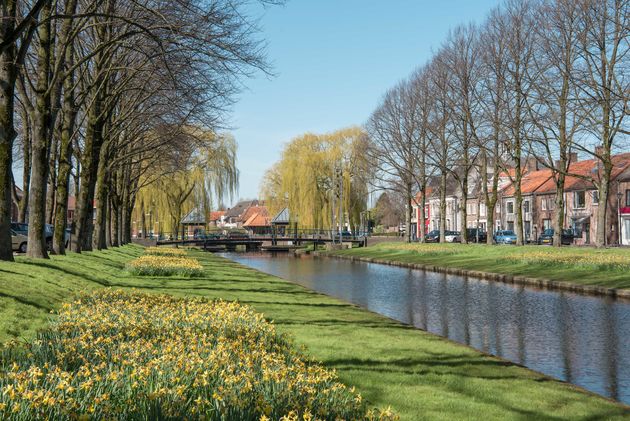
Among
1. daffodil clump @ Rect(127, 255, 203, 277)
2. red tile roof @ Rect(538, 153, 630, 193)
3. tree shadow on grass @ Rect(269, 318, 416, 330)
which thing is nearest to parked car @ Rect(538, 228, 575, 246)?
red tile roof @ Rect(538, 153, 630, 193)

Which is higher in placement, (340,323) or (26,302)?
(26,302)

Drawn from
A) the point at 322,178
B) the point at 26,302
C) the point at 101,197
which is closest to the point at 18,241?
the point at 101,197

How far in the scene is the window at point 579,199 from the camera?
74.6m

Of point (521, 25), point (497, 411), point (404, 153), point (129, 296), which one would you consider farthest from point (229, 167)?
point (497, 411)

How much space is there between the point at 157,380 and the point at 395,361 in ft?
15.5

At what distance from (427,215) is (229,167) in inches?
2173

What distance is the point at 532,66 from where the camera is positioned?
135 feet

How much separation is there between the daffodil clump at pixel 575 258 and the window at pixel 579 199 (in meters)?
39.1

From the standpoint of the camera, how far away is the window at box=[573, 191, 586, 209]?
74.6m

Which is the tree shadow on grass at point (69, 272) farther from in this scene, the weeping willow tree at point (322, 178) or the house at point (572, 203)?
the weeping willow tree at point (322, 178)

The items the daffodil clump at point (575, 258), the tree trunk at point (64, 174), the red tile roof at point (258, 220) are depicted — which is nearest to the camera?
the tree trunk at point (64, 174)

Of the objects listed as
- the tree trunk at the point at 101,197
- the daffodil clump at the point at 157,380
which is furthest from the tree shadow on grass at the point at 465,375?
the tree trunk at the point at 101,197

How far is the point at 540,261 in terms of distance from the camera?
3384cm

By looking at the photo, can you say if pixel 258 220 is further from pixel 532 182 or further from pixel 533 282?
pixel 533 282
